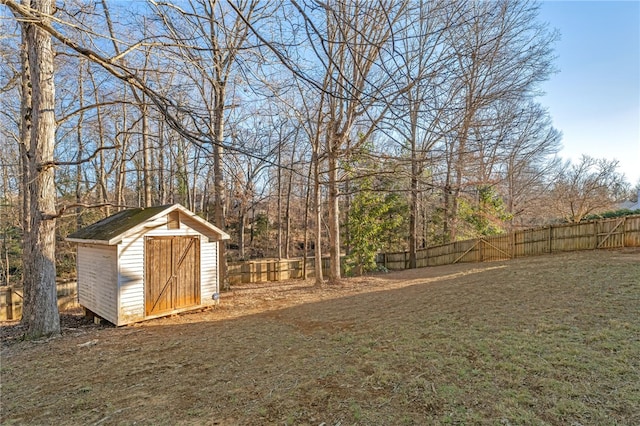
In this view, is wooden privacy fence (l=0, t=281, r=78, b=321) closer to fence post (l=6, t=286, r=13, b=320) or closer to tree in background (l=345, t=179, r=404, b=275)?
fence post (l=6, t=286, r=13, b=320)

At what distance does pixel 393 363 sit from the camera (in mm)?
3395

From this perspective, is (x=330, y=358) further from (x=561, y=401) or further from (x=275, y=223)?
(x=275, y=223)

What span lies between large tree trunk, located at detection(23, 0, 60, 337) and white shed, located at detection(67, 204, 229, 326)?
94 cm

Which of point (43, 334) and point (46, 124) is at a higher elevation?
point (46, 124)

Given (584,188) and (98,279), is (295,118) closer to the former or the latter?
(98,279)

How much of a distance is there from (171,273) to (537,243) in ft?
41.1

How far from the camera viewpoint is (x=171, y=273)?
260 inches

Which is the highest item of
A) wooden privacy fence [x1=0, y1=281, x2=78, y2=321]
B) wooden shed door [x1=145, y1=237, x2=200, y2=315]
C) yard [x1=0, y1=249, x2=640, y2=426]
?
wooden shed door [x1=145, y1=237, x2=200, y2=315]

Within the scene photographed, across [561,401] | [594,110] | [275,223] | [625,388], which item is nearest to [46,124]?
[561,401]

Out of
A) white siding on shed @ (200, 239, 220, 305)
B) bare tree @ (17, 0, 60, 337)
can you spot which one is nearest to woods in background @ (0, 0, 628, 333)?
bare tree @ (17, 0, 60, 337)

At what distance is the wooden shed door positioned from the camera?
629 cm

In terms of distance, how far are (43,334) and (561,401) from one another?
23.7 ft

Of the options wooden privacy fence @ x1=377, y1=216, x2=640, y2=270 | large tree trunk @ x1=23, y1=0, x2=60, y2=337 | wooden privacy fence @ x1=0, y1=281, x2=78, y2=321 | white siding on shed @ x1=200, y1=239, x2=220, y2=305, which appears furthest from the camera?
wooden privacy fence @ x1=377, y1=216, x2=640, y2=270

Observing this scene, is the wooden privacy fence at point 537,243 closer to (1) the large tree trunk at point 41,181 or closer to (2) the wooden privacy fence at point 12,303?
(2) the wooden privacy fence at point 12,303
